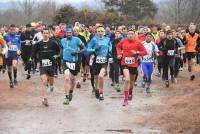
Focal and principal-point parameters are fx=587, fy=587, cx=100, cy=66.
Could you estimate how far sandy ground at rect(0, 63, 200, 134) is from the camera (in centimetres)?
1260

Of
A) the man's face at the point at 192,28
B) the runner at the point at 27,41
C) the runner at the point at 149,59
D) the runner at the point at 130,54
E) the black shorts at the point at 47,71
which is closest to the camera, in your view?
the runner at the point at 130,54

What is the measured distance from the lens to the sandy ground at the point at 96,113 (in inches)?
496

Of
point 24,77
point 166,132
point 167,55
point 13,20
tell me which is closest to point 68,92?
point 166,132

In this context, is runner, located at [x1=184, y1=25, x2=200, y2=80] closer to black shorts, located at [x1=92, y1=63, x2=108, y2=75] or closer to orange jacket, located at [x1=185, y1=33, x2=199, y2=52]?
orange jacket, located at [x1=185, y1=33, x2=199, y2=52]

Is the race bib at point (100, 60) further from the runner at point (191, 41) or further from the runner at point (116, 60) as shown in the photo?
the runner at point (191, 41)

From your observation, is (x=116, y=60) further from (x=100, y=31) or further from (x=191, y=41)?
(x=191, y=41)

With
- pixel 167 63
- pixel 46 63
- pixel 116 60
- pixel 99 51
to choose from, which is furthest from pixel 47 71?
pixel 167 63

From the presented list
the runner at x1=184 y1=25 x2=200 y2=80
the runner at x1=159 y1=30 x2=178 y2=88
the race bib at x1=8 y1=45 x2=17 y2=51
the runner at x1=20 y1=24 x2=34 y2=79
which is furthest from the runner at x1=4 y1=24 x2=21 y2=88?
the runner at x1=184 y1=25 x2=200 y2=80

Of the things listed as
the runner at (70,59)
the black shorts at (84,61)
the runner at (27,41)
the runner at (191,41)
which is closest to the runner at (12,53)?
the black shorts at (84,61)

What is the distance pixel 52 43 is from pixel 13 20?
59.3m

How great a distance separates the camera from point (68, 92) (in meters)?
16.0

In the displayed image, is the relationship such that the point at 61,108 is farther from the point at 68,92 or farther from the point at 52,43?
the point at 52,43

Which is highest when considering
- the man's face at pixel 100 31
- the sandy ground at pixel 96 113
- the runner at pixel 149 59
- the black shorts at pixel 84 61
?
the man's face at pixel 100 31

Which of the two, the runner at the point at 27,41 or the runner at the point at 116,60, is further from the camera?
the runner at the point at 27,41
